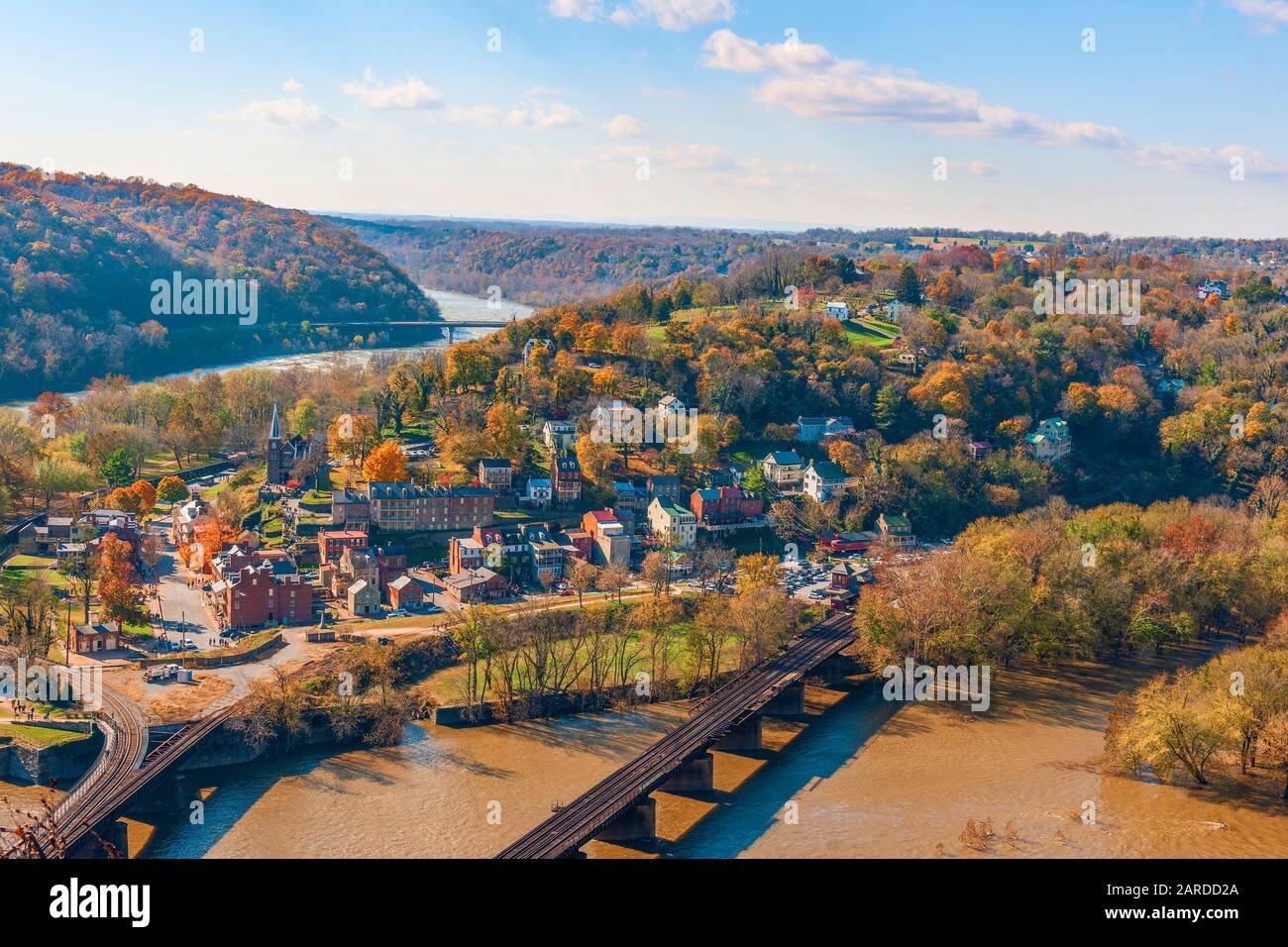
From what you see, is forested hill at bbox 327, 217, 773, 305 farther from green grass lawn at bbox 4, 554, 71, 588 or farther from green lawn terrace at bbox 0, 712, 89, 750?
green lawn terrace at bbox 0, 712, 89, 750

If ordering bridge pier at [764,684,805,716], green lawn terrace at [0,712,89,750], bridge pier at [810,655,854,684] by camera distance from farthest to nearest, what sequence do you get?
bridge pier at [810,655,854,684], bridge pier at [764,684,805,716], green lawn terrace at [0,712,89,750]

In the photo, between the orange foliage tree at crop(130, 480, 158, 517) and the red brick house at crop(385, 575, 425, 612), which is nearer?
the red brick house at crop(385, 575, 425, 612)

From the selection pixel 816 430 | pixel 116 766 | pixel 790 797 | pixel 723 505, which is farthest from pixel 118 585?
pixel 816 430

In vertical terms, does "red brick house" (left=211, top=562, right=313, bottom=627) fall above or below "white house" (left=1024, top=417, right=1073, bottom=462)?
below

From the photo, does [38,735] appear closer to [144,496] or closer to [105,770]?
[105,770]

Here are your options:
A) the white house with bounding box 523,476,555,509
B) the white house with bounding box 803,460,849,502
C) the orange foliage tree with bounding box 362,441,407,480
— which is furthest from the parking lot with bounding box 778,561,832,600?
the orange foliage tree with bounding box 362,441,407,480

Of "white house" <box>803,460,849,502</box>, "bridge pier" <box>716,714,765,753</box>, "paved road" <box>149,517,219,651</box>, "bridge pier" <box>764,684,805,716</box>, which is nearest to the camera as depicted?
"bridge pier" <box>716,714,765,753</box>

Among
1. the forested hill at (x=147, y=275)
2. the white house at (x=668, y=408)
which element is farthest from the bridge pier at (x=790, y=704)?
the forested hill at (x=147, y=275)

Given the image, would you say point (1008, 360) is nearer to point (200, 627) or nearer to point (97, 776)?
point (200, 627)
